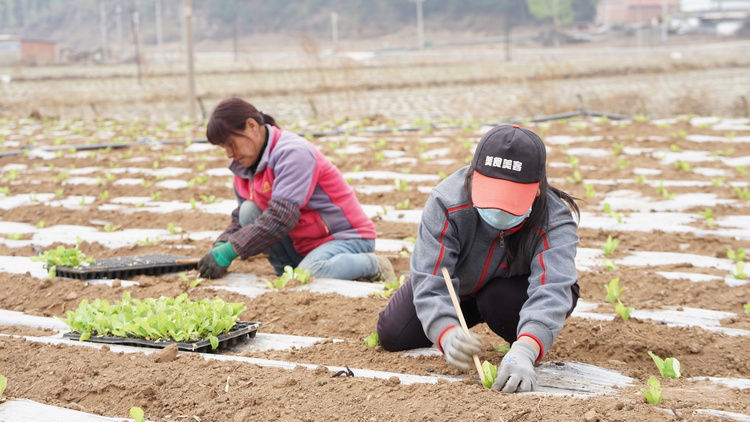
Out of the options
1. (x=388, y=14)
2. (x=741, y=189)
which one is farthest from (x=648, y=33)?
(x=741, y=189)

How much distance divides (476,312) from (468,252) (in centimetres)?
41

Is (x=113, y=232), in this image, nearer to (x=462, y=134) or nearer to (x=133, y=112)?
→ (x=462, y=134)

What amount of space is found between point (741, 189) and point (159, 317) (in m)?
4.80

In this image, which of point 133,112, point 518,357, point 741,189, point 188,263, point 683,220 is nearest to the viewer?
point 518,357

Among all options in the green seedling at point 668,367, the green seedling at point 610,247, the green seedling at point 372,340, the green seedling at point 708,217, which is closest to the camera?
the green seedling at point 668,367

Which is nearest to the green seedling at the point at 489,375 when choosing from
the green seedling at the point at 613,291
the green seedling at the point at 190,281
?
the green seedling at the point at 613,291

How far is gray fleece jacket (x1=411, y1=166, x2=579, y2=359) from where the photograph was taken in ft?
7.84

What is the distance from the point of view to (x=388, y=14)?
294ft

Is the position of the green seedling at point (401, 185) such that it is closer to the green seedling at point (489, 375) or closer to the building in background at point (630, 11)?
the green seedling at point (489, 375)

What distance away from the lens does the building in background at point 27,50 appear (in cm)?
4819

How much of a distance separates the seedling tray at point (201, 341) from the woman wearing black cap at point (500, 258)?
0.55 metres

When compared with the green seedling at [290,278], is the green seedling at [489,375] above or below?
above

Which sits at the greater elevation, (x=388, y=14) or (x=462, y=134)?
(x=388, y=14)

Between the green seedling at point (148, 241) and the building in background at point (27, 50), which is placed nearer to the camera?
the green seedling at point (148, 241)
